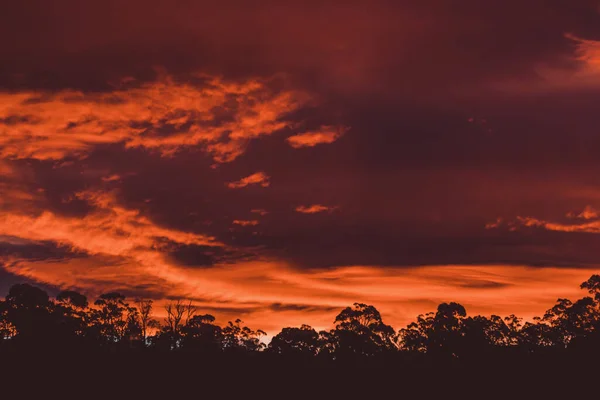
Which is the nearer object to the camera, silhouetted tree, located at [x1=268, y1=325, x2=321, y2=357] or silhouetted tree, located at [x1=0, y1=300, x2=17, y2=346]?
silhouetted tree, located at [x1=0, y1=300, x2=17, y2=346]

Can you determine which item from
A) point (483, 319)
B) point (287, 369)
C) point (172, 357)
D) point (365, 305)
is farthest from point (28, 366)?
point (483, 319)

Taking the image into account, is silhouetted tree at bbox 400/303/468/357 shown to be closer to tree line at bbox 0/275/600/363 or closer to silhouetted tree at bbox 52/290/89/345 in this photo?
tree line at bbox 0/275/600/363

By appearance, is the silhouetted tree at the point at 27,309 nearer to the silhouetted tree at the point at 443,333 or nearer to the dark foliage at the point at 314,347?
the dark foliage at the point at 314,347

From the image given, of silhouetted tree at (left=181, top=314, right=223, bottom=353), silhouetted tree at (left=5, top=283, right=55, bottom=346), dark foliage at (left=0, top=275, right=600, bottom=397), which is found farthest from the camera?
silhouetted tree at (left=181, top=314, right=223, bottom=353)

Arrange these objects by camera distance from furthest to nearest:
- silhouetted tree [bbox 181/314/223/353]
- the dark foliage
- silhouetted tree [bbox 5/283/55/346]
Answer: silhouetted tree [bbox 181/314/223/353], silhouetted tree [bbox 5/283/55/346], the dark foliage

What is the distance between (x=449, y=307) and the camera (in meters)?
119

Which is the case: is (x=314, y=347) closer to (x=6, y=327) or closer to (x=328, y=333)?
(x=328, y=333)

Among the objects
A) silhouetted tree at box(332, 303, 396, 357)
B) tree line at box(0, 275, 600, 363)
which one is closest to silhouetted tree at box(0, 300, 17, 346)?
tree line at box(0, 275, 600, 363)

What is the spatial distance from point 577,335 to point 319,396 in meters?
43.3

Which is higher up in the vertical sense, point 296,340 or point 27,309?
point 27,309

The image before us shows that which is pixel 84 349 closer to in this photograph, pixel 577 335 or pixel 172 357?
pixel 172 357

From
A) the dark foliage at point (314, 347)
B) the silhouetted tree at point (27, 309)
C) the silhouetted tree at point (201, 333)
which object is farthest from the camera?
the silhouetted tree at point (201, 333)

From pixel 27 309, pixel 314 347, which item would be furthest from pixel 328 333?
pixel 27 309

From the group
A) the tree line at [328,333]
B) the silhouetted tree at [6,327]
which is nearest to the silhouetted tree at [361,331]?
the tree line at [328,333]
